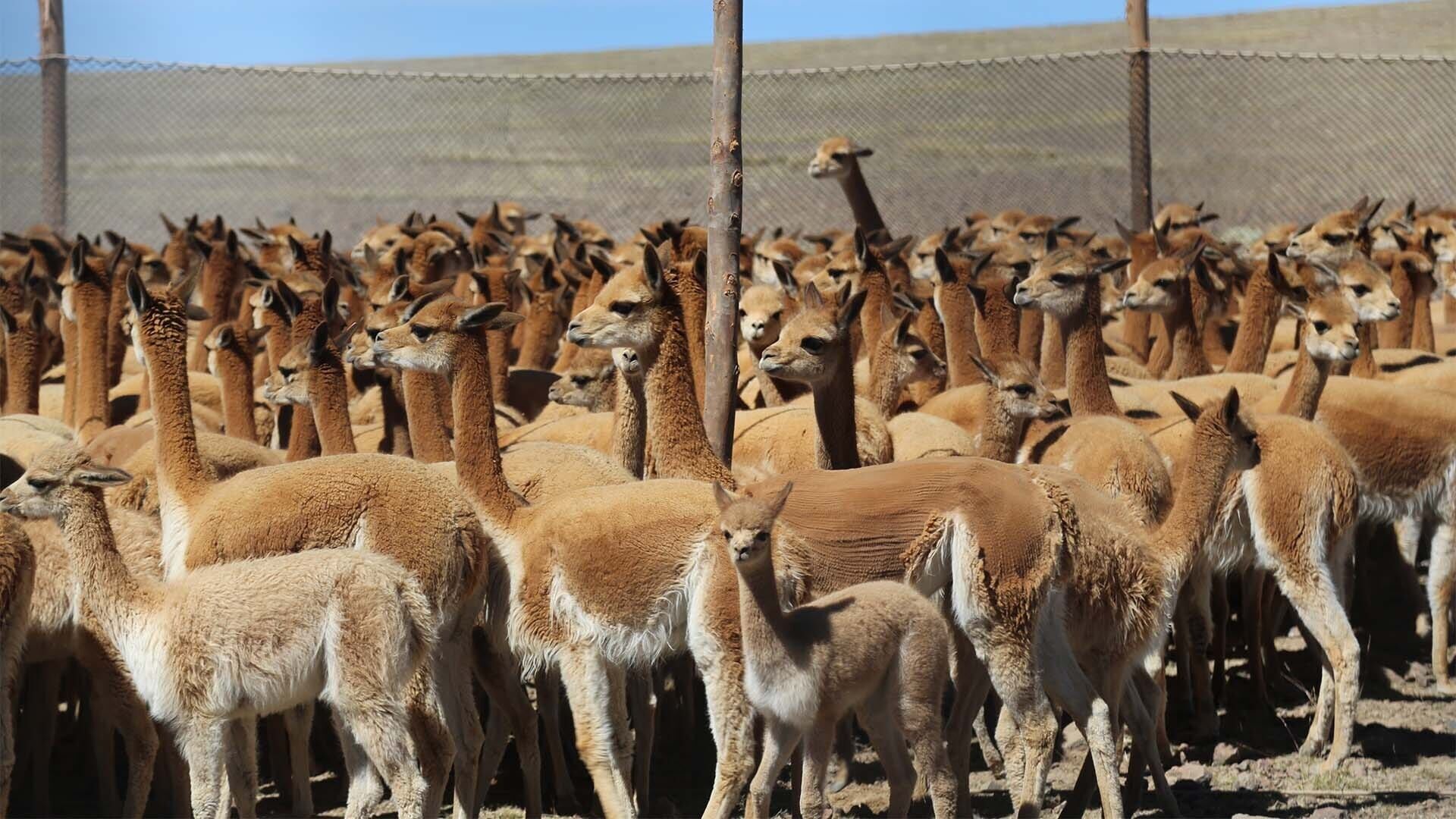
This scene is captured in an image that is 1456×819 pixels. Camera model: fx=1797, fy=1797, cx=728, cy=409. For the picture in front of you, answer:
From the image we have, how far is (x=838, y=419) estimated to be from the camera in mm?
9094

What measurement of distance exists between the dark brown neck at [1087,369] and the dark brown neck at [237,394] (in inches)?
190

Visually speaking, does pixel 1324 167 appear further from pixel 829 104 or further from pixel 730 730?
pixel 730 730

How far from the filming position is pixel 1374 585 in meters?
13.0

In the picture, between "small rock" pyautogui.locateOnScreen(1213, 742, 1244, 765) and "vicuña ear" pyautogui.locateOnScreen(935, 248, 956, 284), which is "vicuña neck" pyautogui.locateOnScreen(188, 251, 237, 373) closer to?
"vicuña ear" pyautogui.locateOnScreen(935, 248, 956, 284)

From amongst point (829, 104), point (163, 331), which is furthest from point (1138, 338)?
point (163, 331)

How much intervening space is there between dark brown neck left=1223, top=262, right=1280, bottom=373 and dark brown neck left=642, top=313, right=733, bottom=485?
547 centimetres

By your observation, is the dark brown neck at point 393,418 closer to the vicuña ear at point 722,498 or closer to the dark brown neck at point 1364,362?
the vicuña ear at point 722,498

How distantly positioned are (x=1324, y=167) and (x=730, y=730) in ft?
60.8

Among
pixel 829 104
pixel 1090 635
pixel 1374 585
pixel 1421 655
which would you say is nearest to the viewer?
pixel 1090 635

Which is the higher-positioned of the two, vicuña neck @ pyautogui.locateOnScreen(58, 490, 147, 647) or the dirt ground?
vicuña neck @ pyautogui.locateOnScreen(58, 490, 147, 647)

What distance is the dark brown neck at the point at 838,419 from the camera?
29.6 feet

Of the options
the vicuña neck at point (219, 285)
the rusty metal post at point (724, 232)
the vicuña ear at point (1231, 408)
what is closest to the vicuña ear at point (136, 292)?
the rusty metal post at point (724, 232)

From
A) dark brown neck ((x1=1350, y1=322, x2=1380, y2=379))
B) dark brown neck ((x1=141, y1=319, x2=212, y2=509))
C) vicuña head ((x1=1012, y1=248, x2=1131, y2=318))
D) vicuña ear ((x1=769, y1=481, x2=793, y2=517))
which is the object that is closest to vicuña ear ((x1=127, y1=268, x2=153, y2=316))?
dark brown neck ((x1=141, y1=319, x2=212, y2=509))

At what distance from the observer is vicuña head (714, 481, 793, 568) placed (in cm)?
629
